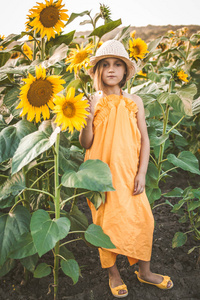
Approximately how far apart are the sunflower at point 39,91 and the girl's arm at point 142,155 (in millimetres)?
530

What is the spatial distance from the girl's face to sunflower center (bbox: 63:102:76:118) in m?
0.43

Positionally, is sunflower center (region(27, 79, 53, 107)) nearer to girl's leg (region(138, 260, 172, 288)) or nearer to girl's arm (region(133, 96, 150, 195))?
girl's arm (region(133, 96, 150, 195))

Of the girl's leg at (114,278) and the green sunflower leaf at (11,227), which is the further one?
the girl's leg at (114,278)

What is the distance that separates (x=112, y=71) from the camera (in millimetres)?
1472

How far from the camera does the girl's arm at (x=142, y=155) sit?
4.84ft

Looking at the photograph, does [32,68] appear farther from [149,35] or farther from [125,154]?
[149,35]

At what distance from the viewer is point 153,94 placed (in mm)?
1736

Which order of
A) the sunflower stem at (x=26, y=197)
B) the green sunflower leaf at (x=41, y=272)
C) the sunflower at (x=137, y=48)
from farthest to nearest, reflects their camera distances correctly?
the sunflower at (x=137, y=48), the sunflower stem at (x=26, y=197), the green sunflower leaf at (x=41, y=272)

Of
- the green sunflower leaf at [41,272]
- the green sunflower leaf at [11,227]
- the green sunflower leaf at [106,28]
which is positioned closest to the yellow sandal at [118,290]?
the green sunflower leaf at [41,272]

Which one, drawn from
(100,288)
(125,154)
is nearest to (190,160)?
(125,154)

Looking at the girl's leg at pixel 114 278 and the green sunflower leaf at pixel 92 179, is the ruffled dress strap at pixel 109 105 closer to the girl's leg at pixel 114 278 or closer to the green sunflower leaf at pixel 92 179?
the green sunflower leaf at pixel 92 179

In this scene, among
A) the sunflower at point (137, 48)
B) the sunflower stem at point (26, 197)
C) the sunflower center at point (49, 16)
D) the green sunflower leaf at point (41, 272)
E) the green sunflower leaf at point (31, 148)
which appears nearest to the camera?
the green sunflower leaf at point (31, 148)

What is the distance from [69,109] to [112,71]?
0.46m

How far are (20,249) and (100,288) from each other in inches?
23.0
